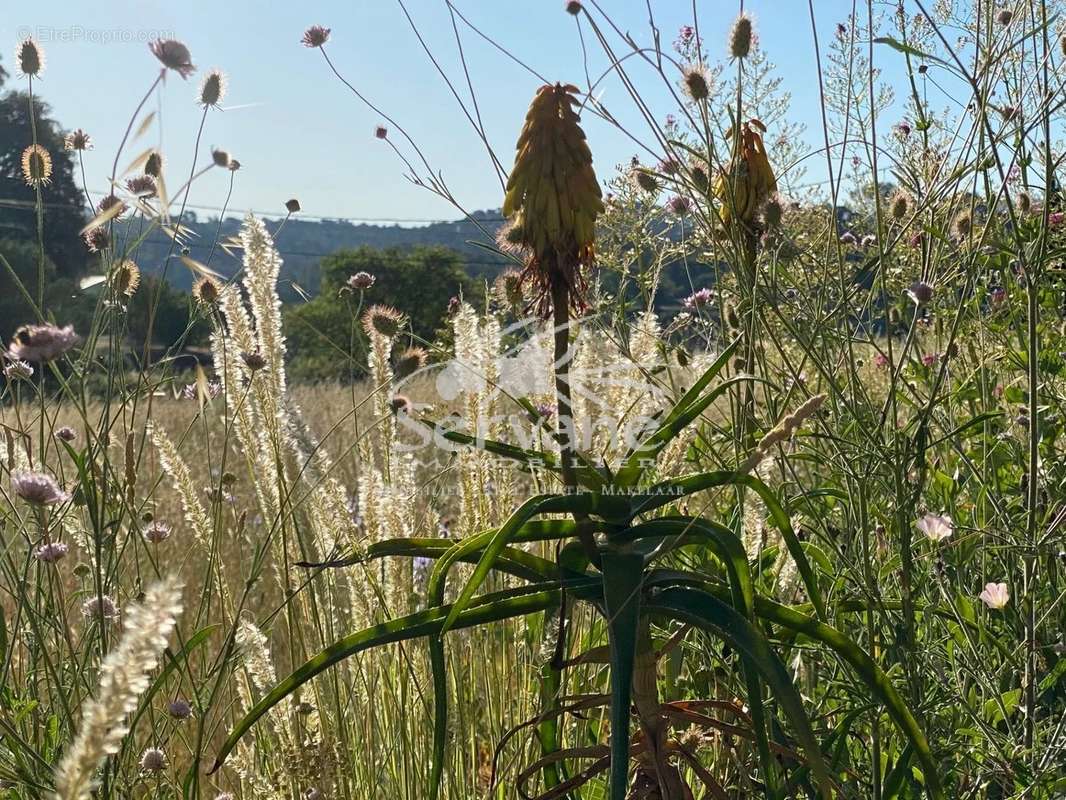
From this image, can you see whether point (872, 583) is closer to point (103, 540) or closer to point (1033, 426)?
point (1033, 426)

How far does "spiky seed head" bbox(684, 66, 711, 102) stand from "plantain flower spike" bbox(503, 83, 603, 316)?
0.55m

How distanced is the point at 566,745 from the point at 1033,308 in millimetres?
1115

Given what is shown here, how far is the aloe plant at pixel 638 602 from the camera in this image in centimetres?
102

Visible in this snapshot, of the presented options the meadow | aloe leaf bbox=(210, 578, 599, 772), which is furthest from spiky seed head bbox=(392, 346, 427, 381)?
aloe leaf bbox=(210, 578, 599, 772)

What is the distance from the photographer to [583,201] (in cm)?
121

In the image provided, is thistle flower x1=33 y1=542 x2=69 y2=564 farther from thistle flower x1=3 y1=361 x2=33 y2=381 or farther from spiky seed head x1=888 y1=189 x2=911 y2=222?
spiky seed head x1=888 y1=189 x2=911 y2=222

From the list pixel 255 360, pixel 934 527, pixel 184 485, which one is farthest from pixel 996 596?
pixel 184 485

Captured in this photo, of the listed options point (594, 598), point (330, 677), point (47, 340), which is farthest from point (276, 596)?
point (594, 598)

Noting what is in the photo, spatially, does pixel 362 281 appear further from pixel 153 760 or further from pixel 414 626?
pixel 414 626

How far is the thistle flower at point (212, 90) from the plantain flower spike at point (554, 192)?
1043mm

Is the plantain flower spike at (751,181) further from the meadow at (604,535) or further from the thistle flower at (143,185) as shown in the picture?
the thistle flower at (143,185)

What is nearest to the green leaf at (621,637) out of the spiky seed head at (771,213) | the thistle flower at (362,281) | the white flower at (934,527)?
the white flower at (934,527)

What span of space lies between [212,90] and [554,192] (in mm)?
1152

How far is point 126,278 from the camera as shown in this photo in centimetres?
202
